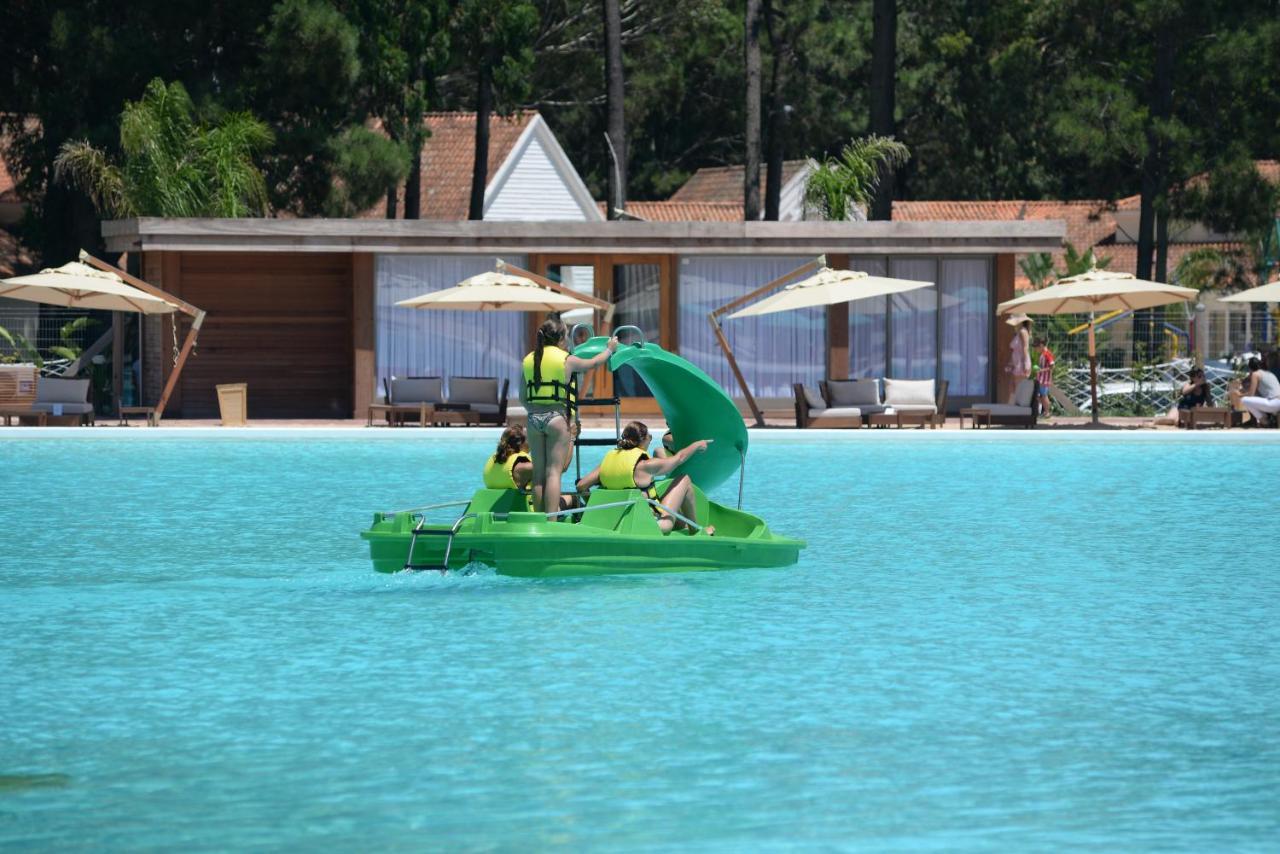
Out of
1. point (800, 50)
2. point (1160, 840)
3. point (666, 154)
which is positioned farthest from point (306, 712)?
point (666, 154)

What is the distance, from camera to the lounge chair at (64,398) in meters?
28.1

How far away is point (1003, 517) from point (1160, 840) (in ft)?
35.6

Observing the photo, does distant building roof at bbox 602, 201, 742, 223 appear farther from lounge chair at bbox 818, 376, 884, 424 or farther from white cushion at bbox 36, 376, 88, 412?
white cushion at bbox 36, 376, 88, 412

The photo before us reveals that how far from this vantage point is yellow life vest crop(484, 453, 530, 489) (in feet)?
45.0

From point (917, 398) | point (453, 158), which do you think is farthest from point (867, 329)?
point (453, 158)

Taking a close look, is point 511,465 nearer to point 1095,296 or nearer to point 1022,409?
point 1022,409

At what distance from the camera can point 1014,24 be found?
48656 millimetres

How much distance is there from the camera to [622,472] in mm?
13359

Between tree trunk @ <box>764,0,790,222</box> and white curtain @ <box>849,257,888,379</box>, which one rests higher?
tree trunk @ <box>764,0,790,222</box>

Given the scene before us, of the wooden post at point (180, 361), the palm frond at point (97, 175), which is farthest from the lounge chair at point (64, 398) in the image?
the palm frond at point (97, 175)

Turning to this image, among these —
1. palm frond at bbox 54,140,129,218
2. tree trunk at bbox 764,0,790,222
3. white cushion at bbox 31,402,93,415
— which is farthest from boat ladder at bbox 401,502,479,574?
tree trunk at bbox 764,0,790,222

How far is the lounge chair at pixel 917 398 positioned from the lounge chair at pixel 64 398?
11.6 metres

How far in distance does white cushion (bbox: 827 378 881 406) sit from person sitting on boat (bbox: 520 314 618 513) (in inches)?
631

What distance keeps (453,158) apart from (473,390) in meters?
21.5
